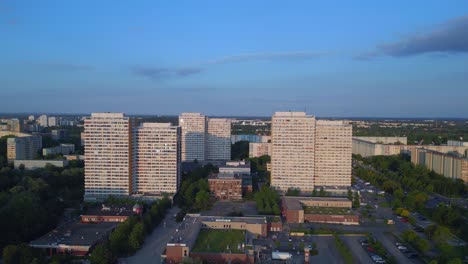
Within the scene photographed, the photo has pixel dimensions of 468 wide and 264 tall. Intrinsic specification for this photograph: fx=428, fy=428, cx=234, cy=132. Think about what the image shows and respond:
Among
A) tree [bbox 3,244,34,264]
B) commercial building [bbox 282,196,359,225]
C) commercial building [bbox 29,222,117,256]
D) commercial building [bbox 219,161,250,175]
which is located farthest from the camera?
commercial building [bbox 219,161,250,175]

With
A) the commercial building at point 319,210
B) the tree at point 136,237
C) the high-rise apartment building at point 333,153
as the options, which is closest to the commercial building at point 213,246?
the tree at point 136,237

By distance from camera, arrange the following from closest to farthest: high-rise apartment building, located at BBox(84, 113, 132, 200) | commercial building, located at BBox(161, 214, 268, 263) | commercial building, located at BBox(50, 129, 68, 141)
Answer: commercial building, located at BBox(161, 214, 268, 263) → high-rise apartment building, located at BBox(84, 113, 132, 200) → commercial building, located at BBox(50, 129, 68, 141)

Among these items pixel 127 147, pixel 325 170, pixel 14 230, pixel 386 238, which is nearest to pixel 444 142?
pixel 325 170

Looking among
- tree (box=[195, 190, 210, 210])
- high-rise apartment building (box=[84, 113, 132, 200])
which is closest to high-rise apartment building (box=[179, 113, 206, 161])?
high-rise apartment building (box=[84, 113, 132, 200])

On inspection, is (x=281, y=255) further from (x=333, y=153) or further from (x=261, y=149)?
(x=261, y=149)

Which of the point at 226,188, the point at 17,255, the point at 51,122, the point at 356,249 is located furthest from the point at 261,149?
the point at 51,122

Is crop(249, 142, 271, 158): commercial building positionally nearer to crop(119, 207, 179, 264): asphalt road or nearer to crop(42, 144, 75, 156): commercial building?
crop(42, 144, 75, 156): commercial building

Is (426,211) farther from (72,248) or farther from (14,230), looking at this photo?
(14,230)

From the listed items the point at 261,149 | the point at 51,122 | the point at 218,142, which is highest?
the point at 51,122
